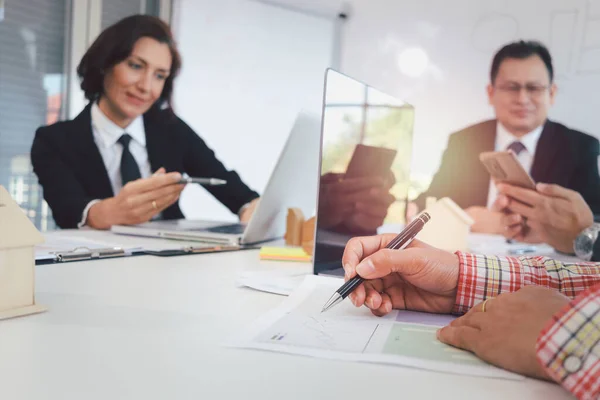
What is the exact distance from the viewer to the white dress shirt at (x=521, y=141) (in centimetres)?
297

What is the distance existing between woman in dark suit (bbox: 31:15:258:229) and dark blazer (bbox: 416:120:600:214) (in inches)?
50.8

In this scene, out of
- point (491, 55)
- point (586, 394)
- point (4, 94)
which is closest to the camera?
point (586, 394)

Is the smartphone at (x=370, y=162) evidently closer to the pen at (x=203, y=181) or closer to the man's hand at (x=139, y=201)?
the pen at (x=203, y=181)

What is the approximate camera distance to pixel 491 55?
3.04 m

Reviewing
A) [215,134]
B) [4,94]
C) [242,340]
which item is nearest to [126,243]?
[242,340]

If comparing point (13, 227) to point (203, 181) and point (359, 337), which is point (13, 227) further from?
point (203, 181)

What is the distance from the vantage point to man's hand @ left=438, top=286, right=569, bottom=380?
1.53 ft

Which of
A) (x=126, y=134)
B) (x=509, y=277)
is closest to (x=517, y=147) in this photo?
(x=126, y=134)

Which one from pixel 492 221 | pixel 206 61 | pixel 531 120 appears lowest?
pixel 492 221

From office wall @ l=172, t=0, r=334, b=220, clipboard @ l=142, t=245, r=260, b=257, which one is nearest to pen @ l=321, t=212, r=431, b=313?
clipboard @ l=142, t=245, r=260, b=257

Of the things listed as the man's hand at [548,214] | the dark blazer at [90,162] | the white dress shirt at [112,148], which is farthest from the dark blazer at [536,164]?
the white dress shirt at [112,148]

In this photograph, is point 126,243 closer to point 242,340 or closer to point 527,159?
point 242,340

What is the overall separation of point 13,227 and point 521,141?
9.45 feet

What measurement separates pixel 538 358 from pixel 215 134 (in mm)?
3001
